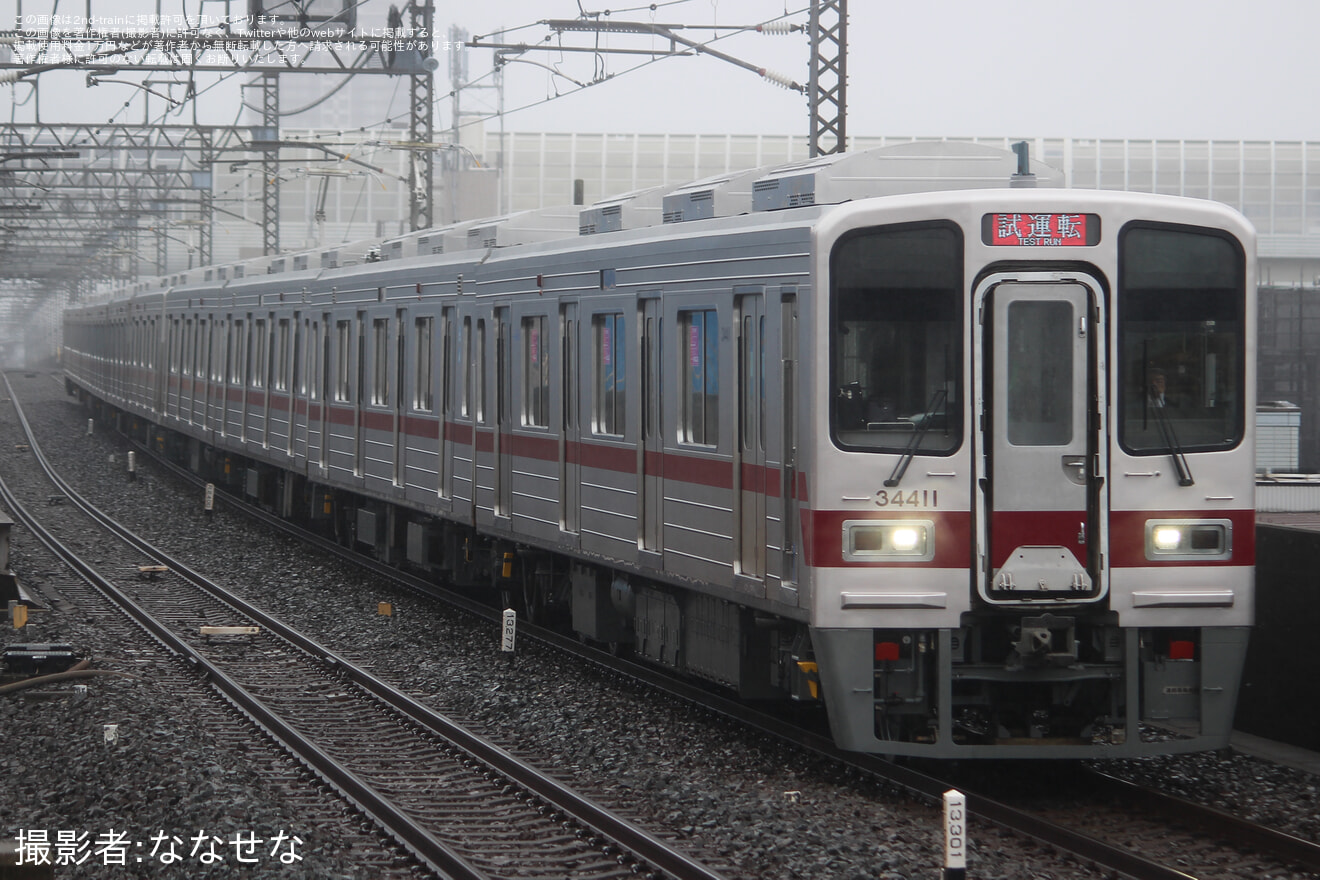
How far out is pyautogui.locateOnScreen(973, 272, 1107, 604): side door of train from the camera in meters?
7.80

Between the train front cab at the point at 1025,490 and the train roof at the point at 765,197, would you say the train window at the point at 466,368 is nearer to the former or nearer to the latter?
the train roof at the point at 765,197

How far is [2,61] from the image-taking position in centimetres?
2167

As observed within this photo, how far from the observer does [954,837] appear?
624 centimetres

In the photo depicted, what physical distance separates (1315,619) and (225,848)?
18.9 feet

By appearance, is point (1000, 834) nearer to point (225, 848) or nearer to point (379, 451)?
point (225, 848)

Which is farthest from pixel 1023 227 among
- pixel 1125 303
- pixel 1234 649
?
pixel 1234 649

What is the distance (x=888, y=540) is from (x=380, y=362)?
9.74 m

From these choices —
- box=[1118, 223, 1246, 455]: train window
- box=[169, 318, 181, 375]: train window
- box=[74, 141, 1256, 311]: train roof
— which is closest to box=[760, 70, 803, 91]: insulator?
box=[74, 141, 1256, 311]: train roof

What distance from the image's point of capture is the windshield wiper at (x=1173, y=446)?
7922 mm

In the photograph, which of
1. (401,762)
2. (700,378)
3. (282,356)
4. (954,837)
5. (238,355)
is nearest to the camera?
(954,837)

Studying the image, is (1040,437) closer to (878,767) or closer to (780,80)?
(878,767)

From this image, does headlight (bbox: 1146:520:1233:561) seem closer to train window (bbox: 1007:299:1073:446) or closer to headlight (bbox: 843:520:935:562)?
train window (bbox: 1007:299:1073:446)

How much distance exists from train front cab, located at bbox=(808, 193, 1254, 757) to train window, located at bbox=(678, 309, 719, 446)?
1486 millimetres

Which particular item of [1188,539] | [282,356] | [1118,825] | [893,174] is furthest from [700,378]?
[282,356]
